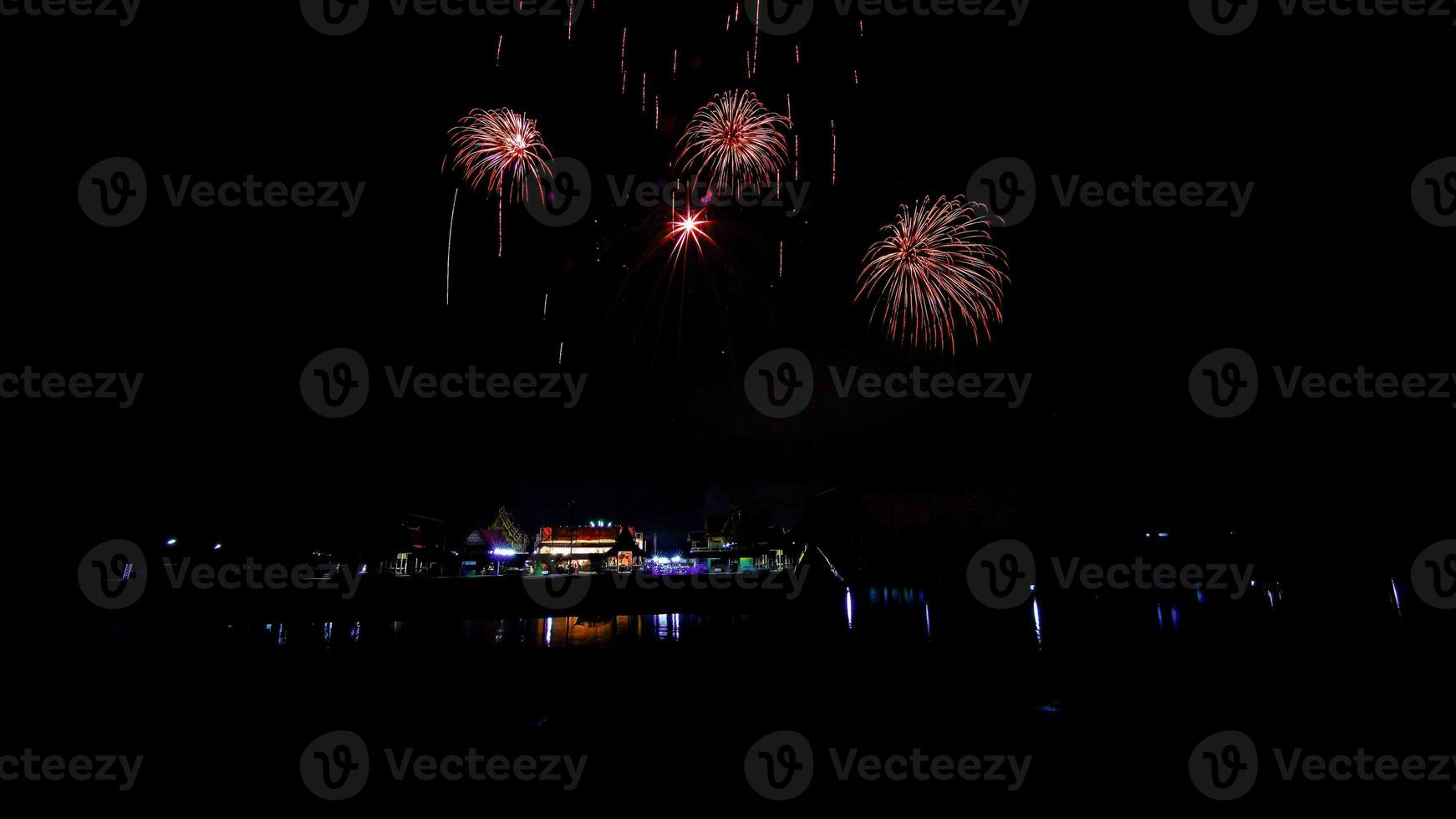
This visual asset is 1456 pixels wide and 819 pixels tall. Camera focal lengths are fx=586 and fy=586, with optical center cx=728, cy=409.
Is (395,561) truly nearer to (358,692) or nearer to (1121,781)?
(358,692)

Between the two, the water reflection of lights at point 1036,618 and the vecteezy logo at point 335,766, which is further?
the water reflection of lights at point 1036,618

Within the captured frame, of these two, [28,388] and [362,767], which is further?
[28,388]

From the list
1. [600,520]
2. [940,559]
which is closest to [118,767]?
[600,520]

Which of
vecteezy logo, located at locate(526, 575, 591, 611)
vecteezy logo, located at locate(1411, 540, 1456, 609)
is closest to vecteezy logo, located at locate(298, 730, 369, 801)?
vecteezy logo, located at locate(526, 575, 591, 611)

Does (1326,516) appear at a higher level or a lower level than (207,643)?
higher
